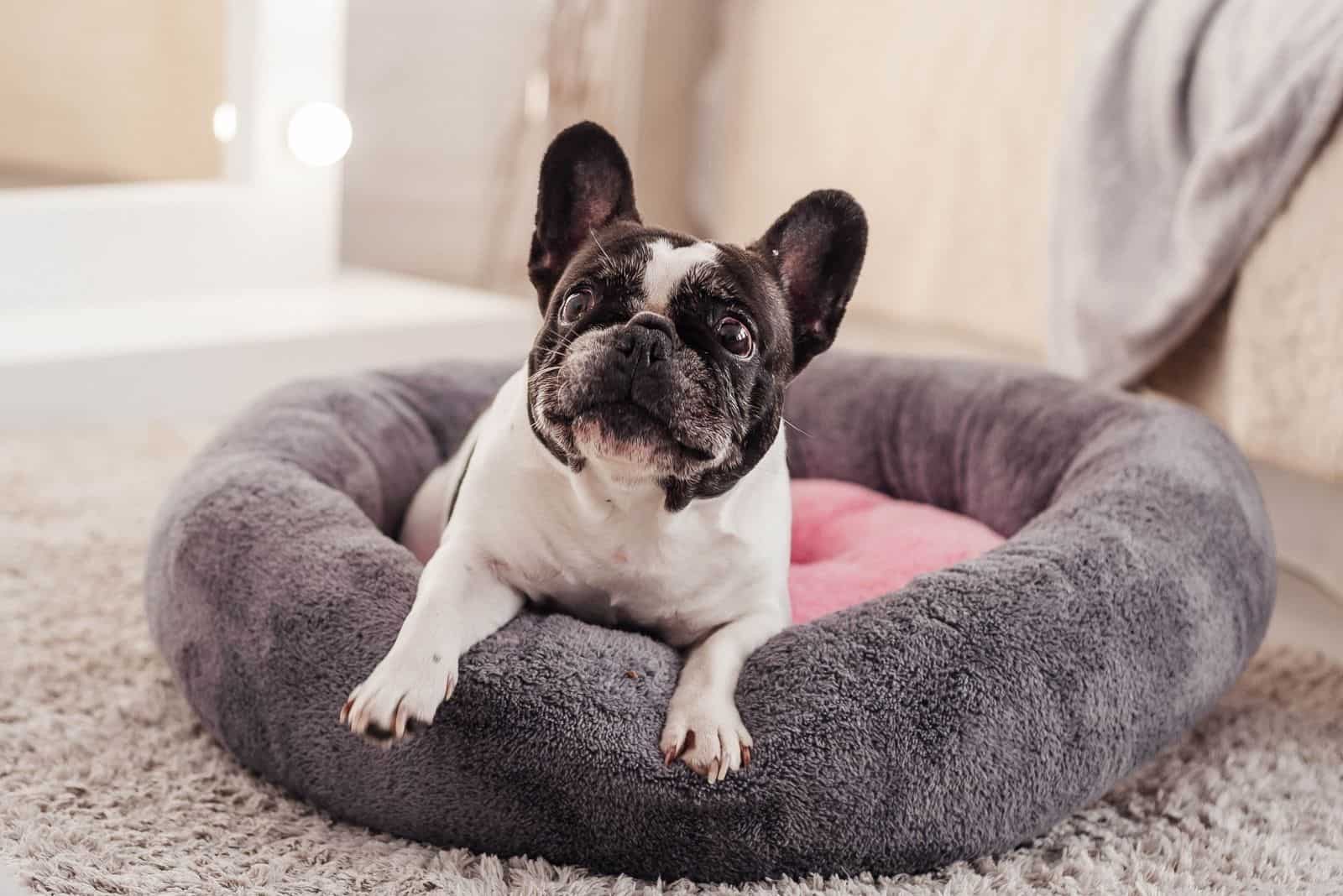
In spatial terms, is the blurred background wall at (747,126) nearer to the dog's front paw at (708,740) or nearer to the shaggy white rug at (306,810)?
the shaggy white rug at (306,810)

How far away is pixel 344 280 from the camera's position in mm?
3977

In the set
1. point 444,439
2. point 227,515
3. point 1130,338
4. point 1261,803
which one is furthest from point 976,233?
point 227,515

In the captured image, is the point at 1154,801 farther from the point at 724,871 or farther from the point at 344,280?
the point at 344,280

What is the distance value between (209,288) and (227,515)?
6.73ft

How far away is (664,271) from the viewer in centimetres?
155

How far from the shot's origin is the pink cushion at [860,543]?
80.2 inches

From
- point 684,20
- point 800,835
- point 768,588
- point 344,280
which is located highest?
point 684,20

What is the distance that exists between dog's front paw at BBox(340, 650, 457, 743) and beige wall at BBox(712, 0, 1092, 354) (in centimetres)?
202

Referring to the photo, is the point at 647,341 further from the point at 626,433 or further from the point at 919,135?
the point at 919,135

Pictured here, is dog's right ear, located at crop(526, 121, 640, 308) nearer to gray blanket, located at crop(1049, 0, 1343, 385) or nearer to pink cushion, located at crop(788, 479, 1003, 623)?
pink cushion, located at crop(788, 479, 1003, 623)

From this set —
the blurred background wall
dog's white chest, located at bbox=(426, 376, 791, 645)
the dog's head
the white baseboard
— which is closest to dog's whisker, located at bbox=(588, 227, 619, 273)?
the dog's head

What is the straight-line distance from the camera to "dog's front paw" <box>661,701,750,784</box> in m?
1.41

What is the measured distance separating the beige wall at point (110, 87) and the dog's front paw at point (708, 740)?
8.07ft

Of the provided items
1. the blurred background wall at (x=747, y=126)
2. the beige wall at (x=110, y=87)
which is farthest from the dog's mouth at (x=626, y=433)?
the beige wall at (x=110, y=87)
